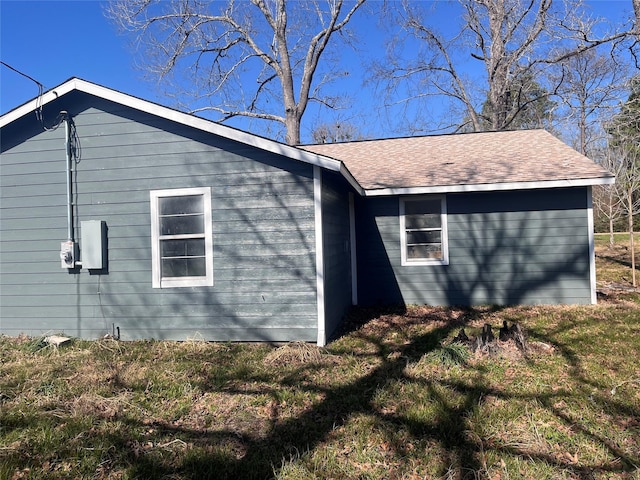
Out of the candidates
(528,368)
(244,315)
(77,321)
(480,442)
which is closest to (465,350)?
(528,368)

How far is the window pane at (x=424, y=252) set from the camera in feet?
30.7

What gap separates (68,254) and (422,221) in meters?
6.67

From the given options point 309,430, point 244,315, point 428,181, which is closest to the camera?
point 309,430

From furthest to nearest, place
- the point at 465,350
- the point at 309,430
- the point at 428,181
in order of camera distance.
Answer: the point at 428,181 → the point at 465,350 → the point at 309,430

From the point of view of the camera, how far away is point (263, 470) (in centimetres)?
326

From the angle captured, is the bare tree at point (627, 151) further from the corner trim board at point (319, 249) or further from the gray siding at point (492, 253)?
the corner trim board at point (319, 249)

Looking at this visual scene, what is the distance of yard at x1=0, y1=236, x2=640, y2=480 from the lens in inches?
130

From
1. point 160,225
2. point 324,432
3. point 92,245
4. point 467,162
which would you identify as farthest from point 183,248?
point 467,162

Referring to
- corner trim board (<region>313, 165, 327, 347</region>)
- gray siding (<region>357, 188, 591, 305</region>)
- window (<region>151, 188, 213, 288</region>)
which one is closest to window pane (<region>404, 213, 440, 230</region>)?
gray siding (<region>357, 188, 591, 305</region>)

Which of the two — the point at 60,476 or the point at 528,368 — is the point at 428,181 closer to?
the point at 528,368

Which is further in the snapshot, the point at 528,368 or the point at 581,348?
the point at 581,348

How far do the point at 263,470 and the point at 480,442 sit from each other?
1738 mm

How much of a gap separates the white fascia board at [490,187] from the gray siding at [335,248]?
872 mm

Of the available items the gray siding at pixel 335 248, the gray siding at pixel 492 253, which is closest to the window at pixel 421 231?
the gray siding at pixel 492 253
